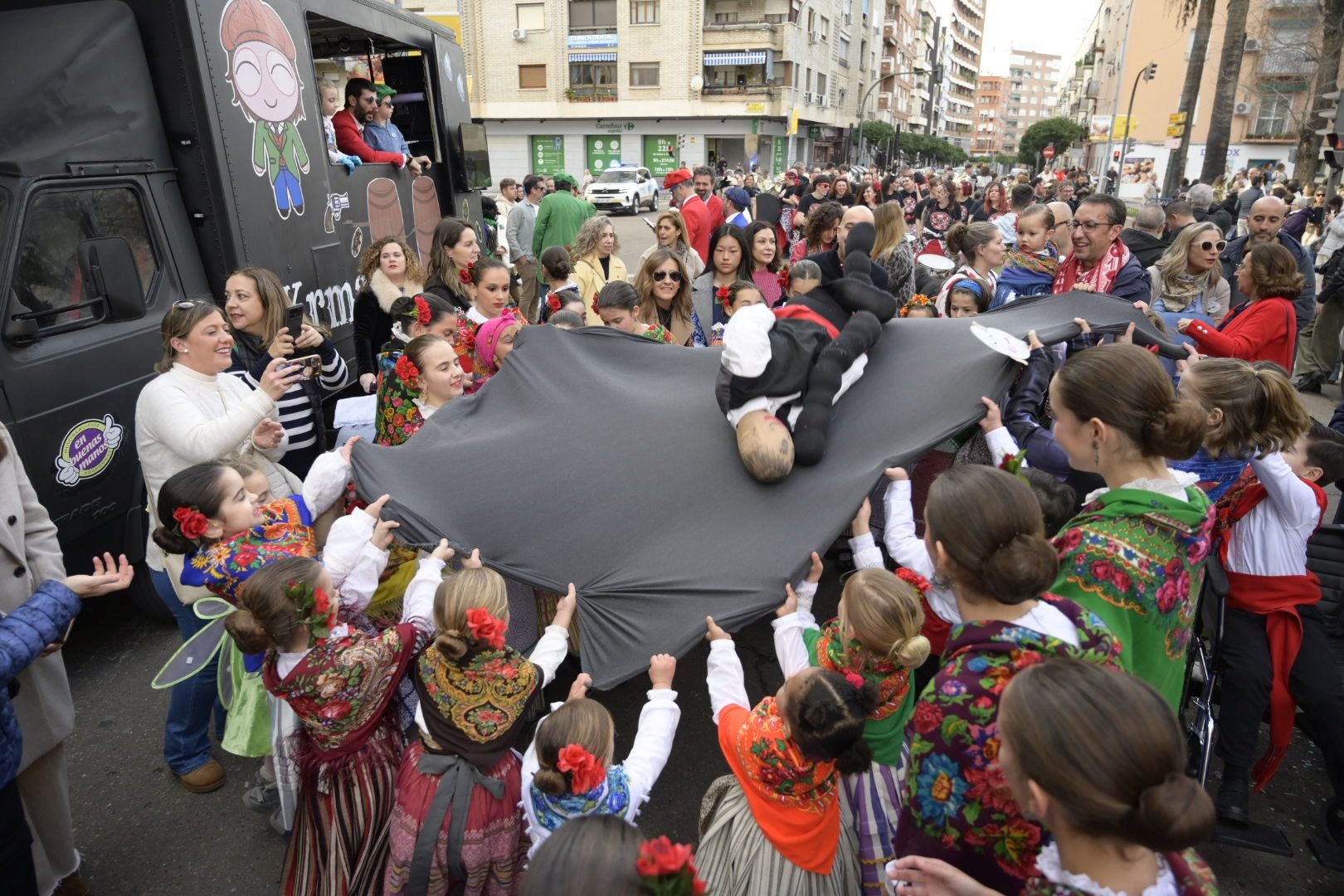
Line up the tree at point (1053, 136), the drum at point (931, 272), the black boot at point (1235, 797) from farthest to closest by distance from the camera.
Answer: the tree at point (1053, 136)
the drum at point (931, 272)
the black boot at point (1235, 797)

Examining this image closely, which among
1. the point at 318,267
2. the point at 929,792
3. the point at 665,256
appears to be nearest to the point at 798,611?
the point at 929,792

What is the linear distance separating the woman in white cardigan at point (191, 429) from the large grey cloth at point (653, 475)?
575 mm

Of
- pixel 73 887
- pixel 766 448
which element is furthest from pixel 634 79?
pixel 73 887

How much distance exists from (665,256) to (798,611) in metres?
3.27

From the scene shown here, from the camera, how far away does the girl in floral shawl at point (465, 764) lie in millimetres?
2207

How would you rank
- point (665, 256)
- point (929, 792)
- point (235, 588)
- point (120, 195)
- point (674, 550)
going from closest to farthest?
point (929, 792) < point (235, 588) < point (674, 550) < point (120, 195) < point (665, 256)

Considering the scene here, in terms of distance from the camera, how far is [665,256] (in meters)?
5.25

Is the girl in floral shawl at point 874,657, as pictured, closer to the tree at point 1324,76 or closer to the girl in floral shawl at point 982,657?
the girl in floral shawl at point 982,657

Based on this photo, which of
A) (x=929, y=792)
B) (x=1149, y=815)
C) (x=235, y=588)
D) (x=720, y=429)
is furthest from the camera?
(x=720, y=429)

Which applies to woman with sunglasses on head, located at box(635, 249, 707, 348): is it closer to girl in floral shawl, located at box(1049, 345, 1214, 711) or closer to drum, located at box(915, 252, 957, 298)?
drum, located at box(915, 252, 957, 298)

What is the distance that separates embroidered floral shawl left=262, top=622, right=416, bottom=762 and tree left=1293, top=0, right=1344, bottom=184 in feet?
78.2

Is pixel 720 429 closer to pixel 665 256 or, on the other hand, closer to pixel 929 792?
pixel 929 792

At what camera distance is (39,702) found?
2.48 m

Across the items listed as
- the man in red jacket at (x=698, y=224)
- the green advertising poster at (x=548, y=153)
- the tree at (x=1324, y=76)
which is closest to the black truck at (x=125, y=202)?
the man in red jacket at (x=698, y=224)
